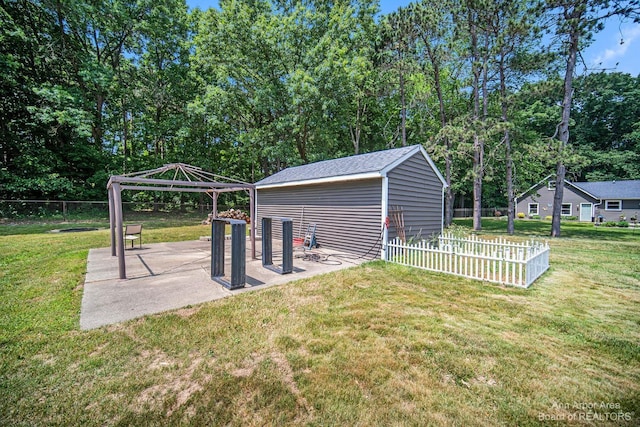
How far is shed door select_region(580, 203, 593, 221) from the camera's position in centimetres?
2609

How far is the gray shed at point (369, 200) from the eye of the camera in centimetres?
812

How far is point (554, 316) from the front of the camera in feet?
13.5

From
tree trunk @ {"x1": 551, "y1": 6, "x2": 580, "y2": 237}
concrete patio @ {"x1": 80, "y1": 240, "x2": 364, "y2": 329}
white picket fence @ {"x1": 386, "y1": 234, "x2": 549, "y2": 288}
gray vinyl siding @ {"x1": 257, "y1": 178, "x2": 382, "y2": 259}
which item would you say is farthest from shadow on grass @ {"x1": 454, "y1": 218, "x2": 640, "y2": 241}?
concrete patio @ {"x1": 80, "y1": 240, "x2": 364, "y2": 329}

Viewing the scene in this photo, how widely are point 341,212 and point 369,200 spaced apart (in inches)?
51.2

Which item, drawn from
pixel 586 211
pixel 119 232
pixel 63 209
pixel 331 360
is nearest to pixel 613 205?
pixel 586 211

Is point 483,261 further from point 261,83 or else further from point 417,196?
point 261,83

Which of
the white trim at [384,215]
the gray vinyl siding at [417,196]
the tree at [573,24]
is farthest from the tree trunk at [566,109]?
the white trim at [384,215]

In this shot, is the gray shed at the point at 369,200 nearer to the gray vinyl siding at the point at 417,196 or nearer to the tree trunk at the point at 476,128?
the gray vinyl siding at the point at 417,196

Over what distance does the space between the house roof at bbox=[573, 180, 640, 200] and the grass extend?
28.5 m

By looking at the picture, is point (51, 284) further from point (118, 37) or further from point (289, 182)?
point (118, 37)

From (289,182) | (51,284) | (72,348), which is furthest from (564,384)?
(289,182)

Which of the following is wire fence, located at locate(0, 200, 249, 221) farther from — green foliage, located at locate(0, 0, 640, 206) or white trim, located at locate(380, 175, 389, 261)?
white trim, located at locate(380, 175, 389, 261)

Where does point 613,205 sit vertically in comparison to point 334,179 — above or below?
below

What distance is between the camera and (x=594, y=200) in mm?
25656
